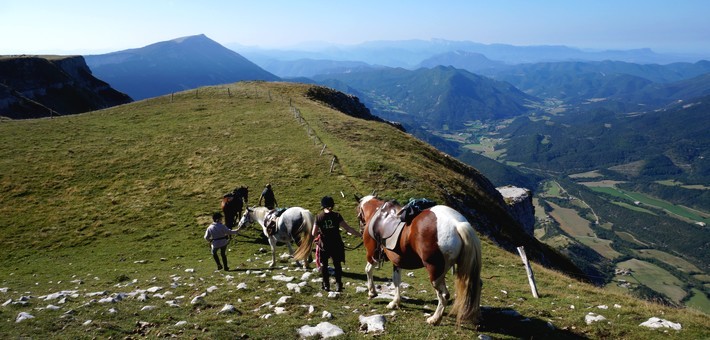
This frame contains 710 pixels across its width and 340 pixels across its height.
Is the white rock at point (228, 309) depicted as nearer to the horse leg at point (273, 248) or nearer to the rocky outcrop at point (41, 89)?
the horse leg at point (273, 248)

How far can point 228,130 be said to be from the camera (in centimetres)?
4584

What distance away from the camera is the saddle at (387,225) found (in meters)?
10.6

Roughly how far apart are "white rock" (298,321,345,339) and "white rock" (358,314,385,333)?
0.66 metres

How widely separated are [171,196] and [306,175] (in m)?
11.0

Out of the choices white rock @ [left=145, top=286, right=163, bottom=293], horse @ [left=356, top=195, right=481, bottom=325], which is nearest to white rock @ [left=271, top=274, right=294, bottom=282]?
white rock @ [left=145, top=286, right=163, bottom=293]

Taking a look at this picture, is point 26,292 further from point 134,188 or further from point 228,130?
point 228,130

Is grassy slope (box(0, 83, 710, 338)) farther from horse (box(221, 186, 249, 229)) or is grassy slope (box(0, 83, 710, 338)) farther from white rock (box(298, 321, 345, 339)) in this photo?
horse (box(221, 186, 249, 229))

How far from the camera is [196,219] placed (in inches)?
1019

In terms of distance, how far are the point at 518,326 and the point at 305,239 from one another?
9.32 metres

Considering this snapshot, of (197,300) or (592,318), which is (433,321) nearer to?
(592,318)

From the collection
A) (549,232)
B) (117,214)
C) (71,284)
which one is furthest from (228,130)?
(549,232)

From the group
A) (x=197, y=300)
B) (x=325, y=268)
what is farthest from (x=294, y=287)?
(x=197, y=300)

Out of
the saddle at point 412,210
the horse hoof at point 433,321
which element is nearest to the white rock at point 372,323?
the horse hoof at point 433,321

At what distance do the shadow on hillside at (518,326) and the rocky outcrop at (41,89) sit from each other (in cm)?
12020
